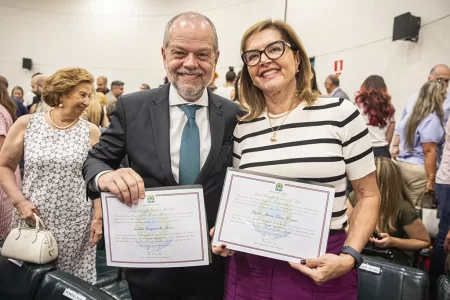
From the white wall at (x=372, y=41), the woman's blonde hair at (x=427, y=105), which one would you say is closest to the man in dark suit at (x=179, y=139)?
the woman's blonde hair at (x=427, y=105)

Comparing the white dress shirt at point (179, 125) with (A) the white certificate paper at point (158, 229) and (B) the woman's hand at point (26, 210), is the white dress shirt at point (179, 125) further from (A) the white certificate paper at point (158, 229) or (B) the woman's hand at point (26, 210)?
(B) the woman's hand at point (26, 210)

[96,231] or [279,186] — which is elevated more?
[279,186]

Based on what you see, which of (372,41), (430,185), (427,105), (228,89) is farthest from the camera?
(372,41)

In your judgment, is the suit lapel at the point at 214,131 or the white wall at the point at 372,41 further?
the white wall at the point at 372,41

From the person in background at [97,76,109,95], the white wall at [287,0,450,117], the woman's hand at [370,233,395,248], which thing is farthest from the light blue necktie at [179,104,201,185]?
the person in background at [97,76,109,95]

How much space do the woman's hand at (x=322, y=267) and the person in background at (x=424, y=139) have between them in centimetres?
245

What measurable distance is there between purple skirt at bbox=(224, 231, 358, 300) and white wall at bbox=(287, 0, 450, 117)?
5.17 m

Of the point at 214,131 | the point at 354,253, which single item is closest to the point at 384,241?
the point at 354,253

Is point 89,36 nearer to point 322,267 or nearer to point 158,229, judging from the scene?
point 158,229

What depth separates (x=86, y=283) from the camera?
4.69ft

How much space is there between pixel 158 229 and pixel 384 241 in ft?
5.38

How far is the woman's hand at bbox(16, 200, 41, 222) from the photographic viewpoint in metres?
2.12

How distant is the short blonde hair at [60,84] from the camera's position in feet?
7.56

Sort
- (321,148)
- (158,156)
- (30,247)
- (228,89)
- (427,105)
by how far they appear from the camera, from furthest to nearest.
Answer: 1. (228,89)
2. (427,105)
3. (30,247)
4. (158,156)
5. (321,148)
